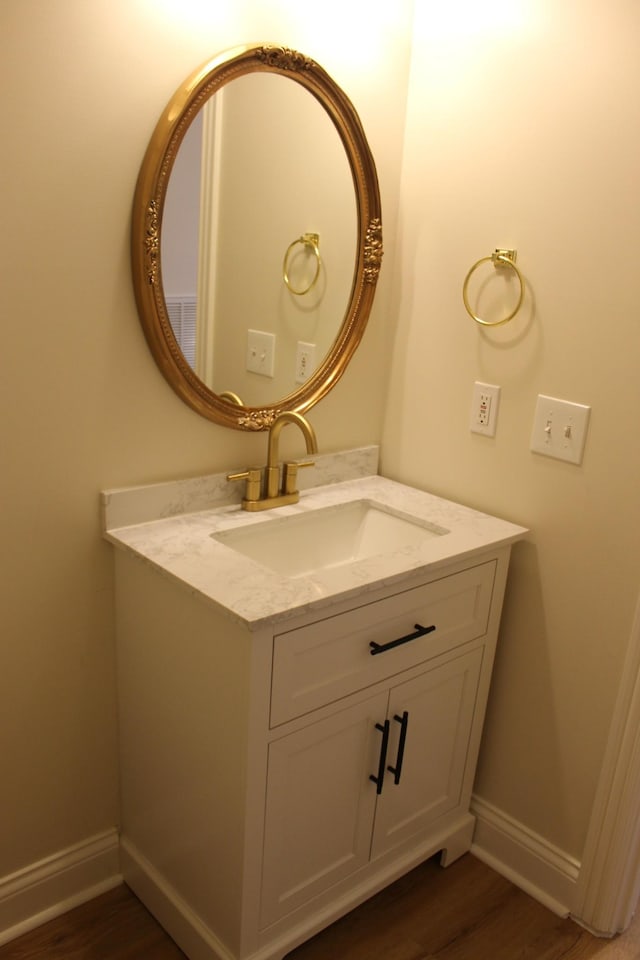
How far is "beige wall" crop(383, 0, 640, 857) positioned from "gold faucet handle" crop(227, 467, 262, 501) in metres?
0.44

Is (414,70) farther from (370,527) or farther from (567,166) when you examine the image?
(370,527)

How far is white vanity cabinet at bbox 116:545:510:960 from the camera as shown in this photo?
1425 mm

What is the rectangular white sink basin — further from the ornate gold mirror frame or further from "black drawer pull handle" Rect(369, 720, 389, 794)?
"black drawer pull handle" Rect(369, 720, 389, 794)

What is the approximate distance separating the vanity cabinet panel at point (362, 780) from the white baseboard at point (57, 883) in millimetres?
457

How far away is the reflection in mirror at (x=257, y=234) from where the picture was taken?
156 cm

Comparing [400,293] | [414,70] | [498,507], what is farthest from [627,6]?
[498,507]

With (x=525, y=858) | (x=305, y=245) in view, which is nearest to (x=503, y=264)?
(x=305, y=245)

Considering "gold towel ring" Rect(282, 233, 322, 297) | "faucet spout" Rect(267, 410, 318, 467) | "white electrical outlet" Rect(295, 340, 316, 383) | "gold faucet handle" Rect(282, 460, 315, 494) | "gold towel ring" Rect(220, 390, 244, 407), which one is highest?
"gold towel ring" Rect(282, 233, 322, 297)

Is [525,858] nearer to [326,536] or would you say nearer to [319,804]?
[319,804]

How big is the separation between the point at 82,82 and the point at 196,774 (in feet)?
4.13

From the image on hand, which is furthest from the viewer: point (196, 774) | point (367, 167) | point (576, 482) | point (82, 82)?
point (367, 167)

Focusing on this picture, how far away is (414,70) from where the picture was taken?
6.06 feet

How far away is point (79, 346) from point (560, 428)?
975mm

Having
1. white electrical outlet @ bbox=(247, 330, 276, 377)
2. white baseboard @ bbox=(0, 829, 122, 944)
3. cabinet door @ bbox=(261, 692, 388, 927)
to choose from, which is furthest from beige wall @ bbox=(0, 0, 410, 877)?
cabinet door @ bbox=(261, 692, 388, 927)
